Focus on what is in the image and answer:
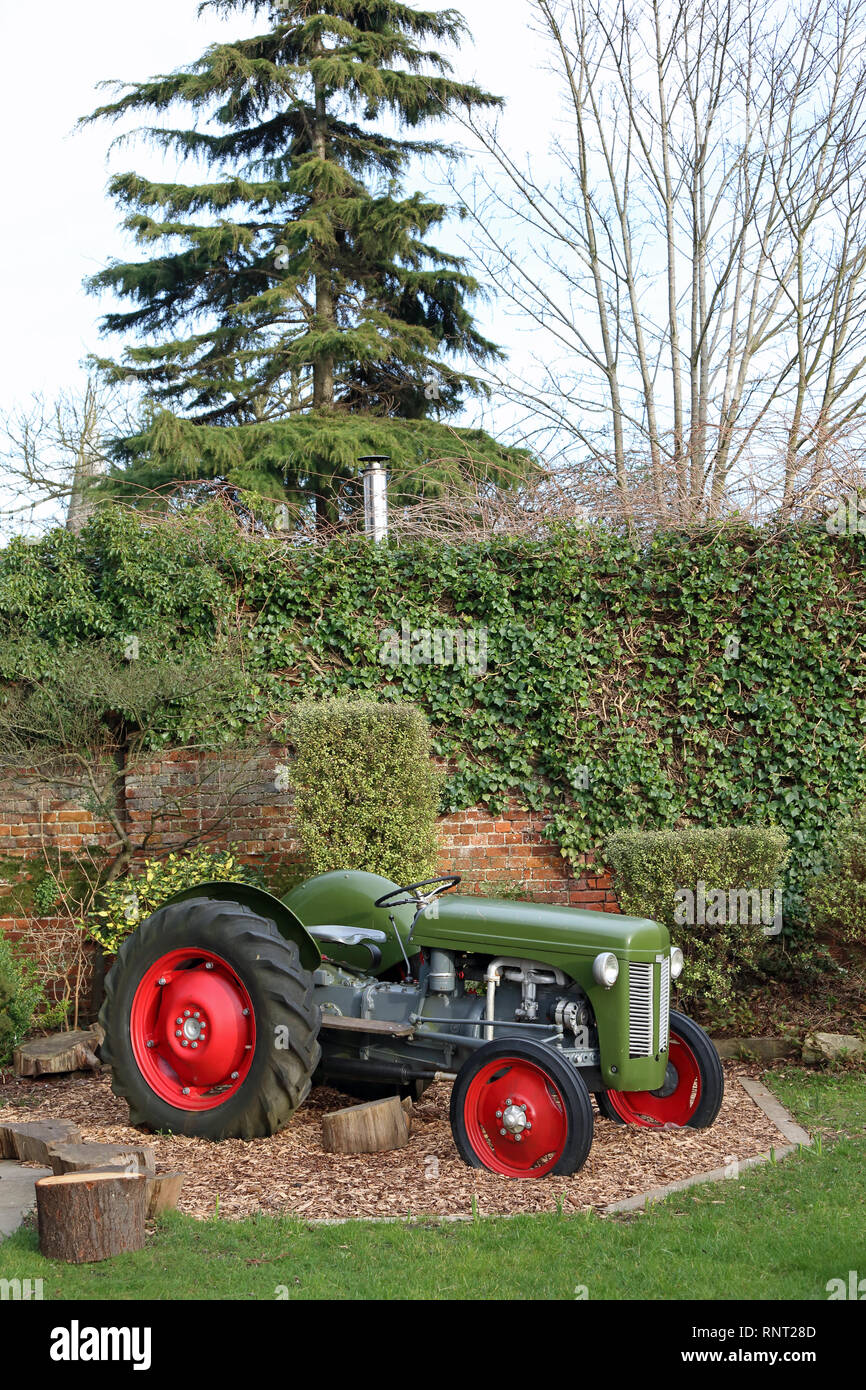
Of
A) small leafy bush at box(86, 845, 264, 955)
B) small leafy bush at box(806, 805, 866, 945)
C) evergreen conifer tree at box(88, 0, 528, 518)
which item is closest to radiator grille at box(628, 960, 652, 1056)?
small leafy bush at box(806, 805, 866, 945)

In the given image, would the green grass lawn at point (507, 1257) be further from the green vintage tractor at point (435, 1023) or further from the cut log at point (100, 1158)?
the green vintage tractor at point (435, 1023)

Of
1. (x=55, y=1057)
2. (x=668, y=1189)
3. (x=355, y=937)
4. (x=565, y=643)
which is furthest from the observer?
(x=565, y=643)

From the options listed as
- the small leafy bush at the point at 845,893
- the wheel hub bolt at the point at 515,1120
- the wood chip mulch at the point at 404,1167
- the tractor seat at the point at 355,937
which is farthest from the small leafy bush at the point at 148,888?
the small leafy bush at the point at 845,893

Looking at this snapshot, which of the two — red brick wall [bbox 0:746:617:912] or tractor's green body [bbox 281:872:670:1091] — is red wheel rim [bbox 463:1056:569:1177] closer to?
tractor's green body [bbox 281:872:670:1091]

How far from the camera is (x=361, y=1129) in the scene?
4.61 meters

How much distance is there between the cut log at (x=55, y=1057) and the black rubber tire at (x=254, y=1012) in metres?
1.51

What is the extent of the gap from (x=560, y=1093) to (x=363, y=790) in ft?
10.2

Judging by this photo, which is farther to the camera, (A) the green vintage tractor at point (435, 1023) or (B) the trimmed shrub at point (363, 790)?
(B) the trimmed shrub at point (363, 790)

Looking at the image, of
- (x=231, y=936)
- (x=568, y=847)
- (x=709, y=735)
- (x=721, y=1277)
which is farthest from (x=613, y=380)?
(x=721, y=1277)

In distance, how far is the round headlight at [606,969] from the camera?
4.31 m

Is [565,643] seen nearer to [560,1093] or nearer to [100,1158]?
[560,1093]

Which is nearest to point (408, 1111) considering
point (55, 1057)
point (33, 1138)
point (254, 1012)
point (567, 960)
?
point (254, 1012)

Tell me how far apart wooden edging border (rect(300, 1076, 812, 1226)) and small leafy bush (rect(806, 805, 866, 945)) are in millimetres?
1303
